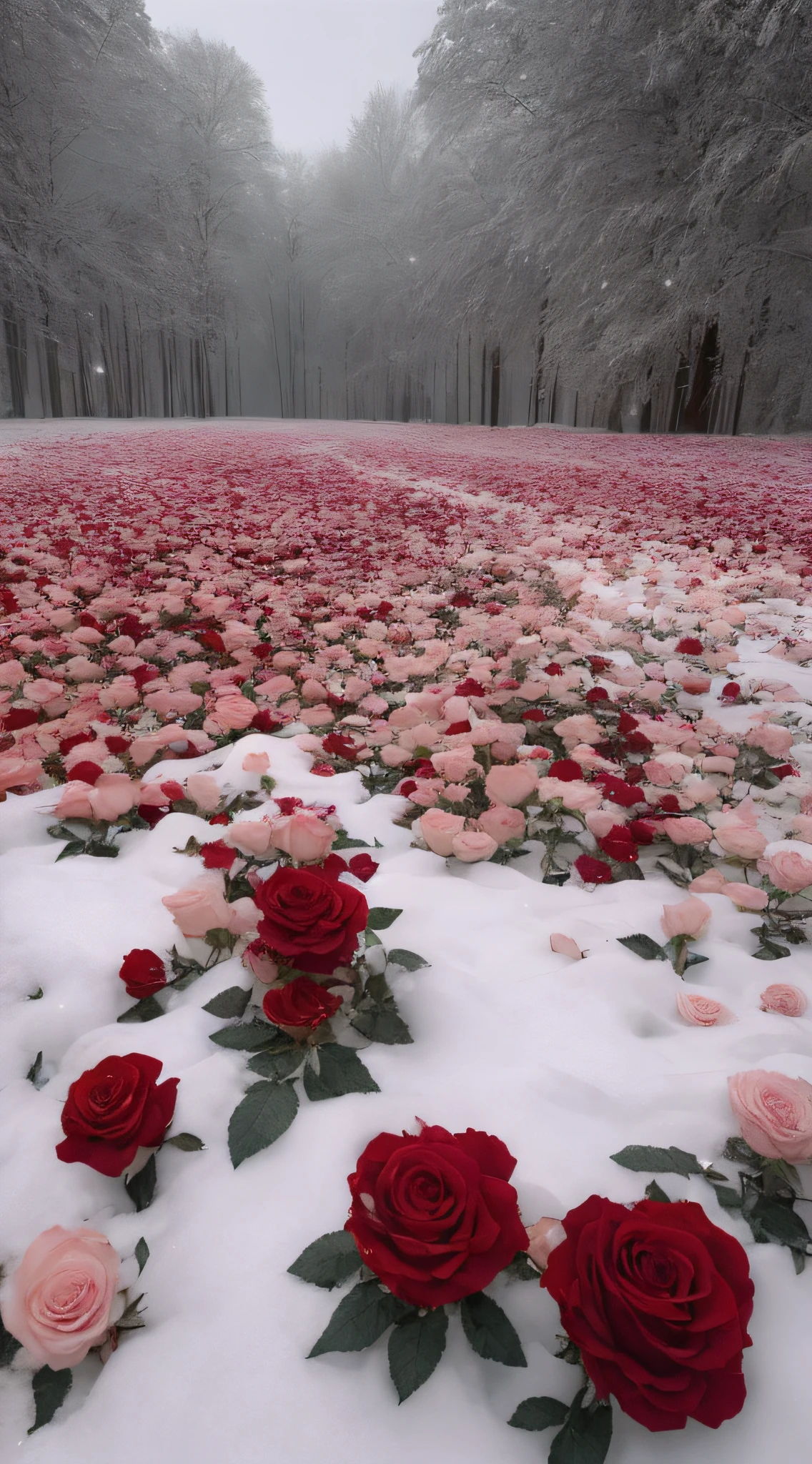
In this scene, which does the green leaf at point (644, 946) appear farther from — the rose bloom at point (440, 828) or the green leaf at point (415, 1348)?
the green leaf at point (415, 1348)

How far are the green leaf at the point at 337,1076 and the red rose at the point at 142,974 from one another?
1.12ft

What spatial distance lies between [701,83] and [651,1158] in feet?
53.9

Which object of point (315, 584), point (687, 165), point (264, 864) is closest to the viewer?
point (264, 864)

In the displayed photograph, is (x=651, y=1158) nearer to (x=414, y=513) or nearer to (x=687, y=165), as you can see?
(x=414, y=513)

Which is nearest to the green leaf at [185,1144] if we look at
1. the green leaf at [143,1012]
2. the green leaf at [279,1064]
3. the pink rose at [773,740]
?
the green leaf at [279,1064]

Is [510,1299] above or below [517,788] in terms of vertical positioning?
below

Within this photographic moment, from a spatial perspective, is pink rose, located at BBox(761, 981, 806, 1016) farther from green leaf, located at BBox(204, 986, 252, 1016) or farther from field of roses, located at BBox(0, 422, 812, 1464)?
green leaf, located at BBox(204, 986, 252, 1016)

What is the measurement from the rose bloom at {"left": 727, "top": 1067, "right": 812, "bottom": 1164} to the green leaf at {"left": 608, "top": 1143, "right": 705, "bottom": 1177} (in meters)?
0.08

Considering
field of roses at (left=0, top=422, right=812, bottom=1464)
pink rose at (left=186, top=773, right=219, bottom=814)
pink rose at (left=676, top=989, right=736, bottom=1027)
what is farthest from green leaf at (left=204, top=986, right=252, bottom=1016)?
pink rose at (left=676, top=989, right=736, bottom=1027)

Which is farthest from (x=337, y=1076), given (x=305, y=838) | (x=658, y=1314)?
(x=658, y=1314)

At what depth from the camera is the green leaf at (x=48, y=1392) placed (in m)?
0.74

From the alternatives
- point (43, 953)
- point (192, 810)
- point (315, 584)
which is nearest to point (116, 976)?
point (43, 953)

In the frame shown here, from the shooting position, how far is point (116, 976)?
4.26 feet

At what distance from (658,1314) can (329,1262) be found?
0.42 m
